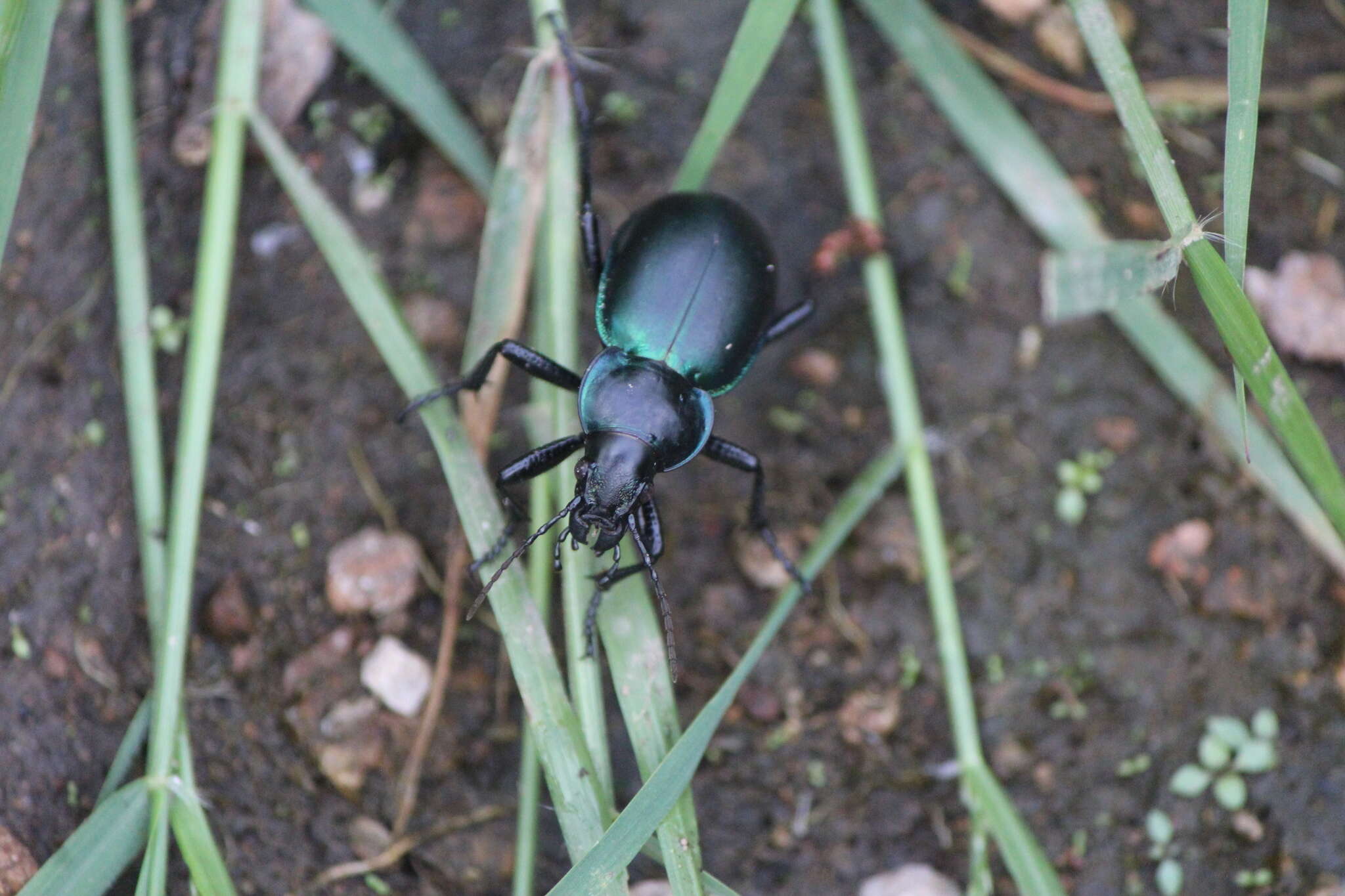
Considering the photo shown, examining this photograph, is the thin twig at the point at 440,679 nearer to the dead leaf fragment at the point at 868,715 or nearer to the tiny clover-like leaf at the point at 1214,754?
the dead leaf fragment at the point at 868,715

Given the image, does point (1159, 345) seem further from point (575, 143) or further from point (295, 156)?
point (295, 156)

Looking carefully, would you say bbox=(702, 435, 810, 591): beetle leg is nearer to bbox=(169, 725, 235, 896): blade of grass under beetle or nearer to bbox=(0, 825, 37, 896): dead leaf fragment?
bbox=(169, 725, 235, 896): blade of grass under beetle

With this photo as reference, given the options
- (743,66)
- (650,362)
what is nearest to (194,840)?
(650,362)

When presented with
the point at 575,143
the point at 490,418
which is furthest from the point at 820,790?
the point at 575,143

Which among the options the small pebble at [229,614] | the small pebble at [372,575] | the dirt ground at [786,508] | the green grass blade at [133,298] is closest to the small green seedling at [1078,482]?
the dirt ground at [786,508]

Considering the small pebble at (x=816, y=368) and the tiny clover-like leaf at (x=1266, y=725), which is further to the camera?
the small pebble at (x=816, y=368)

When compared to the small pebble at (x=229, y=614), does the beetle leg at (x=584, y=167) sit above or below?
above

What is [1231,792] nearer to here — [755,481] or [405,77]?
[755,481]
